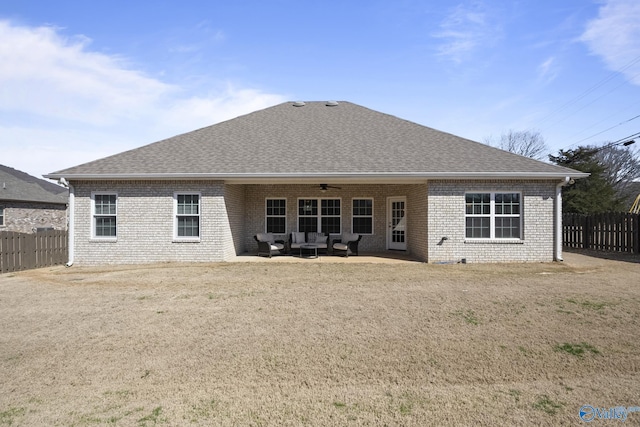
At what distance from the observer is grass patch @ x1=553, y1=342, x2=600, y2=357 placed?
4918mm

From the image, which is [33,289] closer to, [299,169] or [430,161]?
[299,169]

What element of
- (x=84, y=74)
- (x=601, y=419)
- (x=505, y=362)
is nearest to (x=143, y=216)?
(x=84, y=74)

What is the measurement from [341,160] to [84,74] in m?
9.68

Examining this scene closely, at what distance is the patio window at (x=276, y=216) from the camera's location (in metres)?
16.4

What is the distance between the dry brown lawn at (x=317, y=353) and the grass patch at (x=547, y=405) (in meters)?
0.02

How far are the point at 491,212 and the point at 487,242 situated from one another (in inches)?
40.6

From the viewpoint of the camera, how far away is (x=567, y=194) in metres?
31.1

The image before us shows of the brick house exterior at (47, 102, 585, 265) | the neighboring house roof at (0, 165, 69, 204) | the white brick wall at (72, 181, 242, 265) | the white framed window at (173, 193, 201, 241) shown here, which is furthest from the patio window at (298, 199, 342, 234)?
the neighboring house roof at (0, 165, 69, 204)

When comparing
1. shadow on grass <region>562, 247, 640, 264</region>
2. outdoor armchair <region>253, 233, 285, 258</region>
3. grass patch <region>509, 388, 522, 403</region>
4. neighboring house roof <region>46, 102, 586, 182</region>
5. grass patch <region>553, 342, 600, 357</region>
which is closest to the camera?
grass patch <region>509, 388, 522, 403</region>

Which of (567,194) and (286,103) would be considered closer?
(286,103)

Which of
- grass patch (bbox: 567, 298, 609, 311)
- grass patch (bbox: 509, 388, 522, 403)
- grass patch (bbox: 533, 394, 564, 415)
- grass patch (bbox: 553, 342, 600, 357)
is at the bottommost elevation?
grass patch (bbox: 533, 394, 564, 415)

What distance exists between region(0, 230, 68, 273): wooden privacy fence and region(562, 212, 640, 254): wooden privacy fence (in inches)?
892

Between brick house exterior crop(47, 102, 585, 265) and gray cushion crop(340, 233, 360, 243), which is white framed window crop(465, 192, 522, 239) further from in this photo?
gray cushion crop(340, 233, 360, 243)
